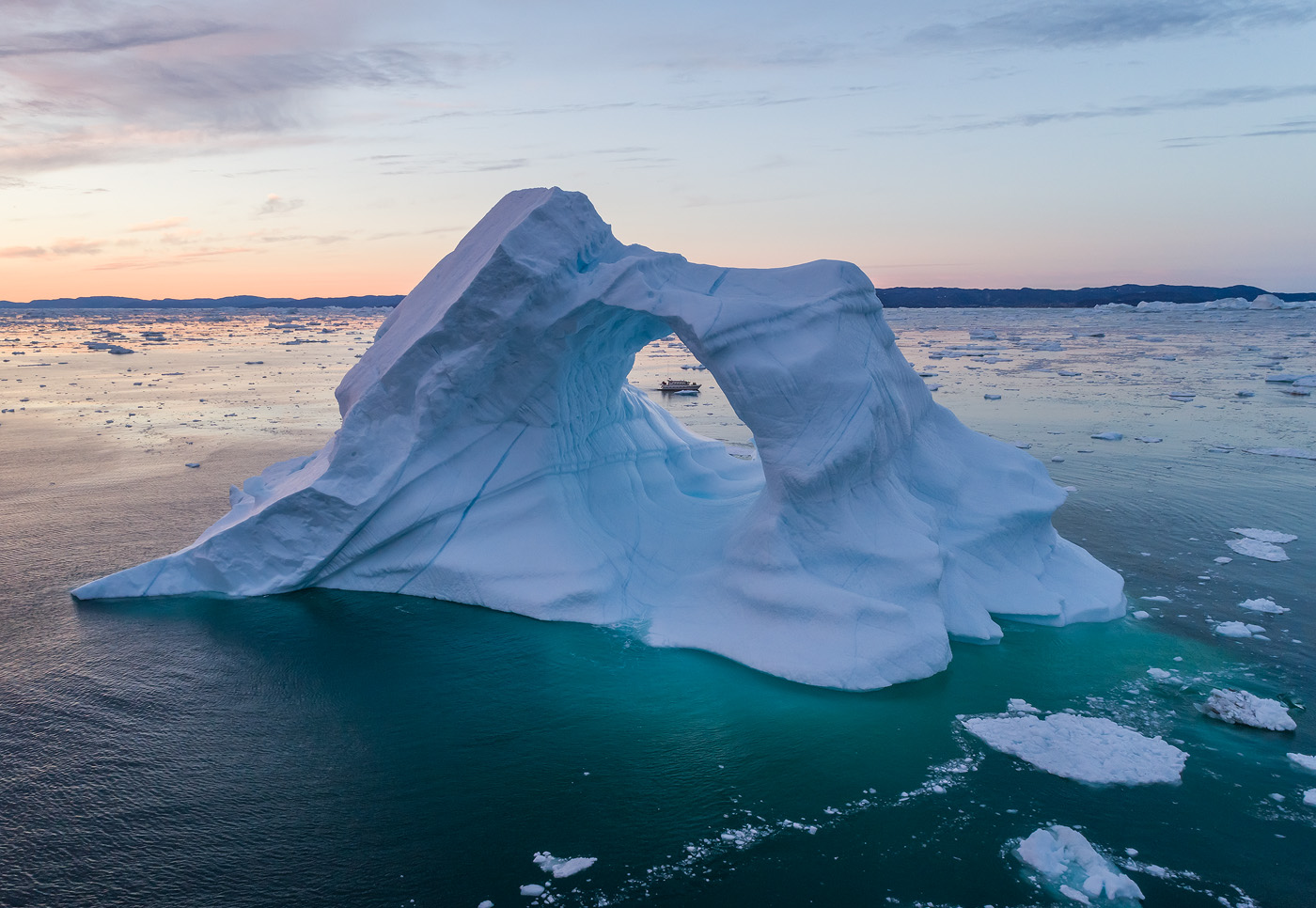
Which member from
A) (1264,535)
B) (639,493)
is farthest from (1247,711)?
(639,493)

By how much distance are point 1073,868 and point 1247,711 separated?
243 centimetres

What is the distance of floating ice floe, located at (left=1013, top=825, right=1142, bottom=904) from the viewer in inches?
171

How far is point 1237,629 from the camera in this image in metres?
7.46

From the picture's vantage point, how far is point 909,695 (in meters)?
6.35

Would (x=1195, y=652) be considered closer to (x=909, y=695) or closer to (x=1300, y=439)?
(x=909, y=695)

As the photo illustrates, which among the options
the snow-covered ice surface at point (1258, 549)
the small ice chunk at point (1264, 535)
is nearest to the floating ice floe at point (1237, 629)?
the snow-covered ice surface at point (1258, 549)

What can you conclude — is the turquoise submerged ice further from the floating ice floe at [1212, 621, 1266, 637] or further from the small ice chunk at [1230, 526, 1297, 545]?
the small ice chunk at [1230, 526, 1297, 545]

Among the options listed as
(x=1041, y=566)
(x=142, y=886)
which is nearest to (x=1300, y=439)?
(x=1041, y=566)

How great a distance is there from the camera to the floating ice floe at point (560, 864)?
4.45 meters

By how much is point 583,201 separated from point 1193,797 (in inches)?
267

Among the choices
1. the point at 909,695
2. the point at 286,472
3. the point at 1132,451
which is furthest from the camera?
the point at 1132,451

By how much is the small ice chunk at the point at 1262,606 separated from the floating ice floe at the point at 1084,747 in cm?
303

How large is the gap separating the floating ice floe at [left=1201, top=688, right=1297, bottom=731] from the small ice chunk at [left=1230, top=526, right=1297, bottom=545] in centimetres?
445

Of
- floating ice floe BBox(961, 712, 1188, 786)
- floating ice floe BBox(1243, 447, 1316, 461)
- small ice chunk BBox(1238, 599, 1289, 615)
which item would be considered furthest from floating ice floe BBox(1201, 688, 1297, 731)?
floating ice floe BBox(1243, 447, 1316, 461)
